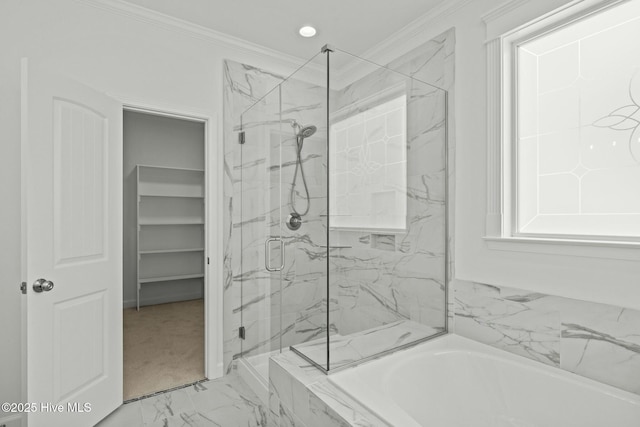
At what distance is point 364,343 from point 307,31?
2203 millimetres

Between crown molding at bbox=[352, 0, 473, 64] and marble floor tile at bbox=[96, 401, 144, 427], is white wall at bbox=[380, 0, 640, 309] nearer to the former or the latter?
crown molding at bbox=[352, 0, 473, 64]

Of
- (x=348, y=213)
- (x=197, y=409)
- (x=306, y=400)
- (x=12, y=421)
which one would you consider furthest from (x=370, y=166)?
(x=12, y=421)

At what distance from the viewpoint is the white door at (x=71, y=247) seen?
5.39 ft

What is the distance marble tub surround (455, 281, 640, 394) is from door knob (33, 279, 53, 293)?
88.8 inches

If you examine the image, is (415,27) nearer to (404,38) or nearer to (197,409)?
(404,38)

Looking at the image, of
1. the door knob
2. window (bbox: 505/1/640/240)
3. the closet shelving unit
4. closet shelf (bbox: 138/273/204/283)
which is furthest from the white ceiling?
closet shelf (bbox: 138/273/204/283)

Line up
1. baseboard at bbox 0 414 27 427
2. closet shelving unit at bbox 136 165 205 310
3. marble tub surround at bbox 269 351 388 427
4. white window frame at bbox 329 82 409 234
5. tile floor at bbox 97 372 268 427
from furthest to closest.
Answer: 1. closet shelving unit at bbox 136 165 205 310
2. tile floor at bbox 97 372 268 427
3. baseboard at bbox 0 414 27 427
4. white window frame at bbox 329 82 409 234
5. marble tub surround at bbox 269 351 388 427

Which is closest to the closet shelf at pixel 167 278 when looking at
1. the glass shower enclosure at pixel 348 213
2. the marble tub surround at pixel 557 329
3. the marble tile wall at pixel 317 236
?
the marble tile wall at pixel 317 236

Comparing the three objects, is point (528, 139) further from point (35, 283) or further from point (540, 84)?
point (35, 283)

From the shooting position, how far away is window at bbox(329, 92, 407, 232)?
1748mm

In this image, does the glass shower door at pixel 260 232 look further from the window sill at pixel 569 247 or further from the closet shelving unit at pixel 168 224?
the closet shelving unit at pixel 168 224

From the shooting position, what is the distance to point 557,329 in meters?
1.62

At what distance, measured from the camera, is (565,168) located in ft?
5.56

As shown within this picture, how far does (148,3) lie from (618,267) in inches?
118
